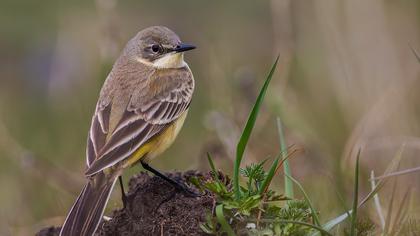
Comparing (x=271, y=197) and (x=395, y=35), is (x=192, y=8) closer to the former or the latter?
(x=395, y=35)

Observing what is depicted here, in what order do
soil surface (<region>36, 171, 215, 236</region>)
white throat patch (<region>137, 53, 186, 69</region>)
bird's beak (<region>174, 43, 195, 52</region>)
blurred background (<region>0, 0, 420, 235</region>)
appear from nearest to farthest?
soil surface (<region>36, 171, 215, 236</region>)
bird's beak (<region>174, 43, 195, 52</region>)
white throat patch (<region>137, 53, 186, 69</region>)
blurred background (<region>0, 0, 420, 235</region>)

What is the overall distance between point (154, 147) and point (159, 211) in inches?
52.1

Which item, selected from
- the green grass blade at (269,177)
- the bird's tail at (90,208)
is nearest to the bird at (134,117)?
the bird's tail at (90,208)

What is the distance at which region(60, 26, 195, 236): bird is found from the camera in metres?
6.73

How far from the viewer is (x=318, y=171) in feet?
30.4

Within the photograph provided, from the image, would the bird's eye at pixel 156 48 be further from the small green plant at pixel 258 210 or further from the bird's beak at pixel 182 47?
the small green plant at pixel 258 210

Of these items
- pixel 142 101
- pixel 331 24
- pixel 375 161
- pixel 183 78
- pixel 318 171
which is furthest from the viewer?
pixel 331 24

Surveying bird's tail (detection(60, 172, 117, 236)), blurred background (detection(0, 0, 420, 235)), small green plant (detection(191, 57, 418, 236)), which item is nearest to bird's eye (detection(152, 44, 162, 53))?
blurred background (detection(0, 0, 420, 235))

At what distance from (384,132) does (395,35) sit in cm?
120

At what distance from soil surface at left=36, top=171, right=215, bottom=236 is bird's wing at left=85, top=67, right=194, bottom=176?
345mm

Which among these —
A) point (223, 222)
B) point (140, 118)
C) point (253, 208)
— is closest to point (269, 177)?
point (253, 208)

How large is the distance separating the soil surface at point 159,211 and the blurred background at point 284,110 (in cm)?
118

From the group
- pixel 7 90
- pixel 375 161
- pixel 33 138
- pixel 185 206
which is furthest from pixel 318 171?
pixel 7 90

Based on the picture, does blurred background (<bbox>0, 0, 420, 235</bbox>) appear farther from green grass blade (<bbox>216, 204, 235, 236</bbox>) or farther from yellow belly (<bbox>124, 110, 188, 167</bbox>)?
green grass blade (<bbox>216, 204, 235, 236</bbox>)
